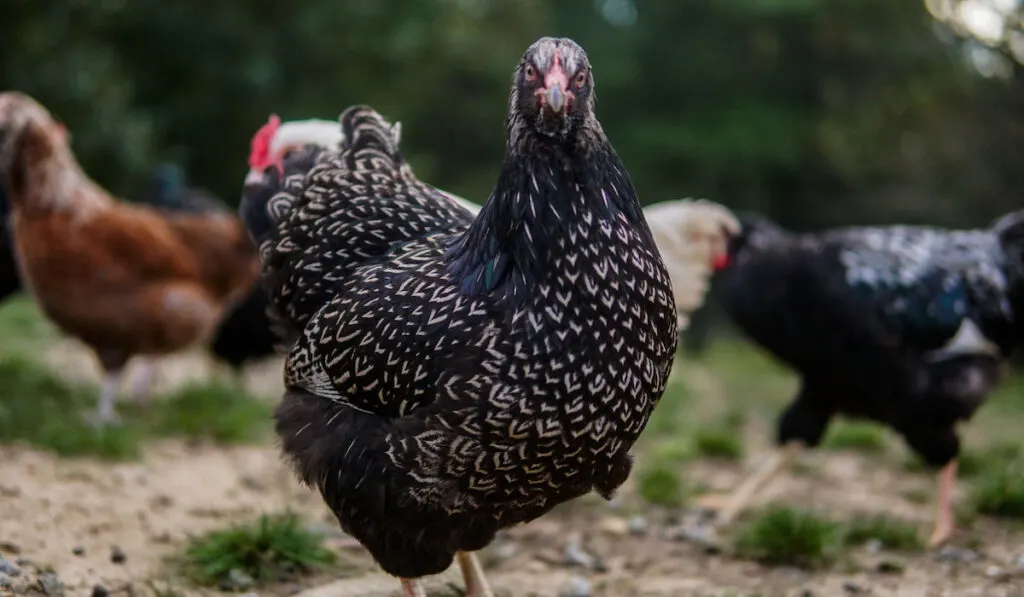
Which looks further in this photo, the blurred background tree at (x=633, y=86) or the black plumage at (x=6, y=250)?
the blurred background tree at (x=633, y=86)

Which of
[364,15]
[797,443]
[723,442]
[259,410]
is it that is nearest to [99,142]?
[364,15]

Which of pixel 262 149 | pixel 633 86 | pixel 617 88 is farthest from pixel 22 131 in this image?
pixel 633 86

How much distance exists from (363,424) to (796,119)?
14.4m

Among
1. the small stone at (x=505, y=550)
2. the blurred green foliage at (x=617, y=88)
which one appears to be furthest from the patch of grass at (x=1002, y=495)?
the blurred green foliage at (x=617, y=88)

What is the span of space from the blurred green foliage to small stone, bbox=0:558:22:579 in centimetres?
718

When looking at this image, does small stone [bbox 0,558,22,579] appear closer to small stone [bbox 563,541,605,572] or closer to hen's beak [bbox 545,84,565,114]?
small stone [bbox 563,541,605,572]

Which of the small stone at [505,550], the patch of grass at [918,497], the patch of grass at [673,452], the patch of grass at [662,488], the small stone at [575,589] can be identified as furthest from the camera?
the patch of grass at [673,452]

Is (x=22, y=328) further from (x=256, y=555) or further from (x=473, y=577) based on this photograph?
(x=473, y=577)

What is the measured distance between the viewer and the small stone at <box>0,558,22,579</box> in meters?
3.03

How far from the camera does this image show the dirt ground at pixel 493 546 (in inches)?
138

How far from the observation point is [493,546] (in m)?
4.22

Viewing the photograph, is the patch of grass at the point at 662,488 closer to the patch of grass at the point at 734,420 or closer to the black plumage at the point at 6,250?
the patch of grass at the point at 734,420

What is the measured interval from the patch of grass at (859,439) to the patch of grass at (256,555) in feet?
12.9

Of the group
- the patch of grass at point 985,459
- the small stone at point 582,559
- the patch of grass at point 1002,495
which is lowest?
the small stone at point 582,559
